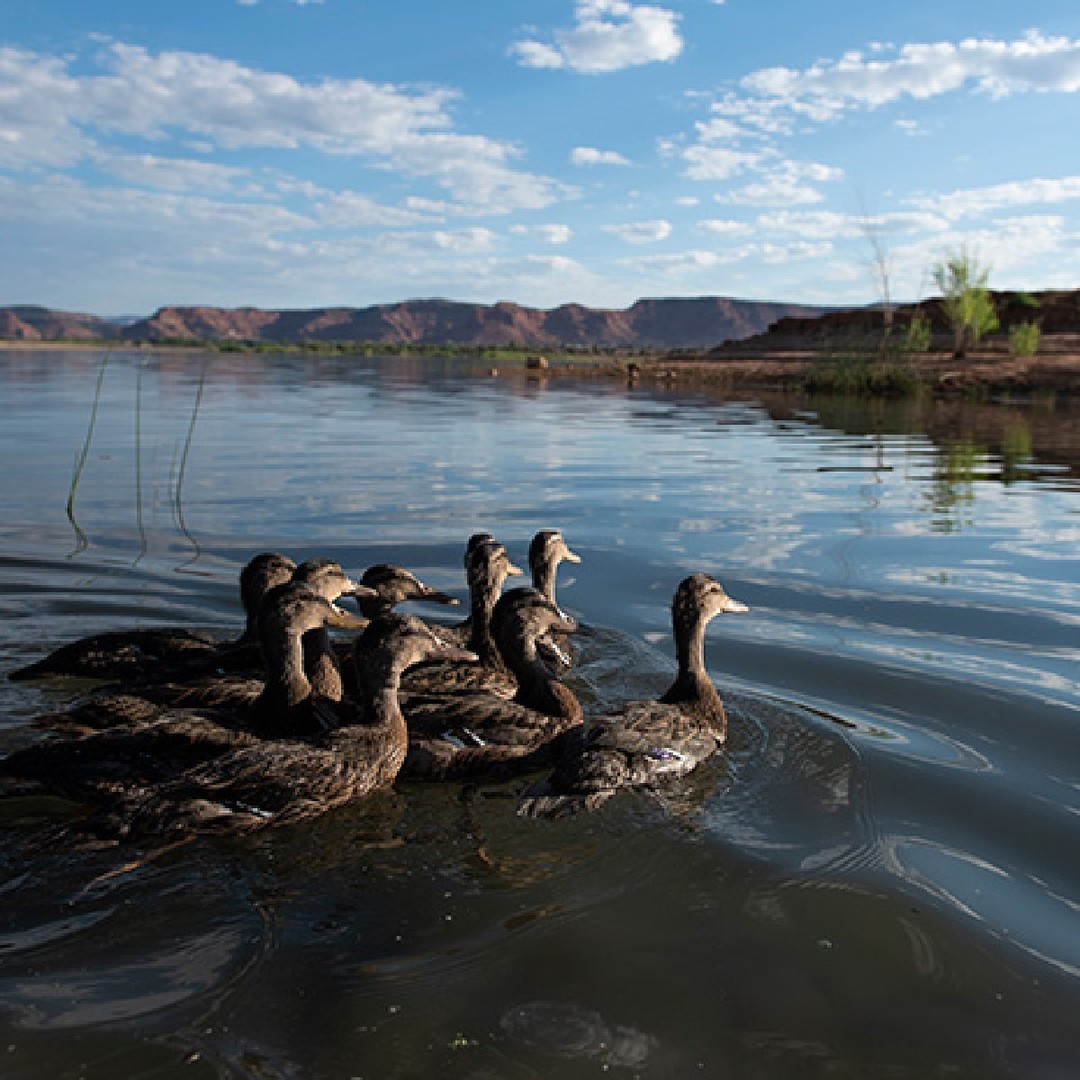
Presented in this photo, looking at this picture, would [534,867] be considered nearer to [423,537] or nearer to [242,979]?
[242,979]

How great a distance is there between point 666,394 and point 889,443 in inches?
856

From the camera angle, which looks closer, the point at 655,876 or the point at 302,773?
the point at 655,876

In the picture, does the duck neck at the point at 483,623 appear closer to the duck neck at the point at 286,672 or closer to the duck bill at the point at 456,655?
the duck bill at the point at 456,655

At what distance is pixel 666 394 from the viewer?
46.4 metres

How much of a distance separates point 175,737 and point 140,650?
6.97ft

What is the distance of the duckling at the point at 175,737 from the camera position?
5785mm

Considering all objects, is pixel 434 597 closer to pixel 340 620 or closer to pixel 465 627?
pixel 465 627

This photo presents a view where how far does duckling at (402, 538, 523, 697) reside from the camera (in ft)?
25.1

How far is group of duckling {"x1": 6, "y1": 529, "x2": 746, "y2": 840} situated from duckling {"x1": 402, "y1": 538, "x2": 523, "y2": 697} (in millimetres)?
14

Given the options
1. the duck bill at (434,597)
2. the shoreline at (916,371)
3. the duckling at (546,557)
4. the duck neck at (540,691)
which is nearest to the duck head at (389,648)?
the duck neck at (540,691)

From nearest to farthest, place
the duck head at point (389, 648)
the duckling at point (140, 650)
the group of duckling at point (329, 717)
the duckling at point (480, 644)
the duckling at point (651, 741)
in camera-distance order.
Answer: the group of duckling at point (329, 717)
the duckling at point (651, 741)
the duck head at point (389, 648)
the duckling at point (480, 644)
the duckling at point (140, 650)

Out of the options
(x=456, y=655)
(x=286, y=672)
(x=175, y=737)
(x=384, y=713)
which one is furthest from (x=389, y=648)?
(x=456, y=655)

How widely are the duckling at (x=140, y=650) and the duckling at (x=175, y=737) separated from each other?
3.61ft

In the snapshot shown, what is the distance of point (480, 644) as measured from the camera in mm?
8477
